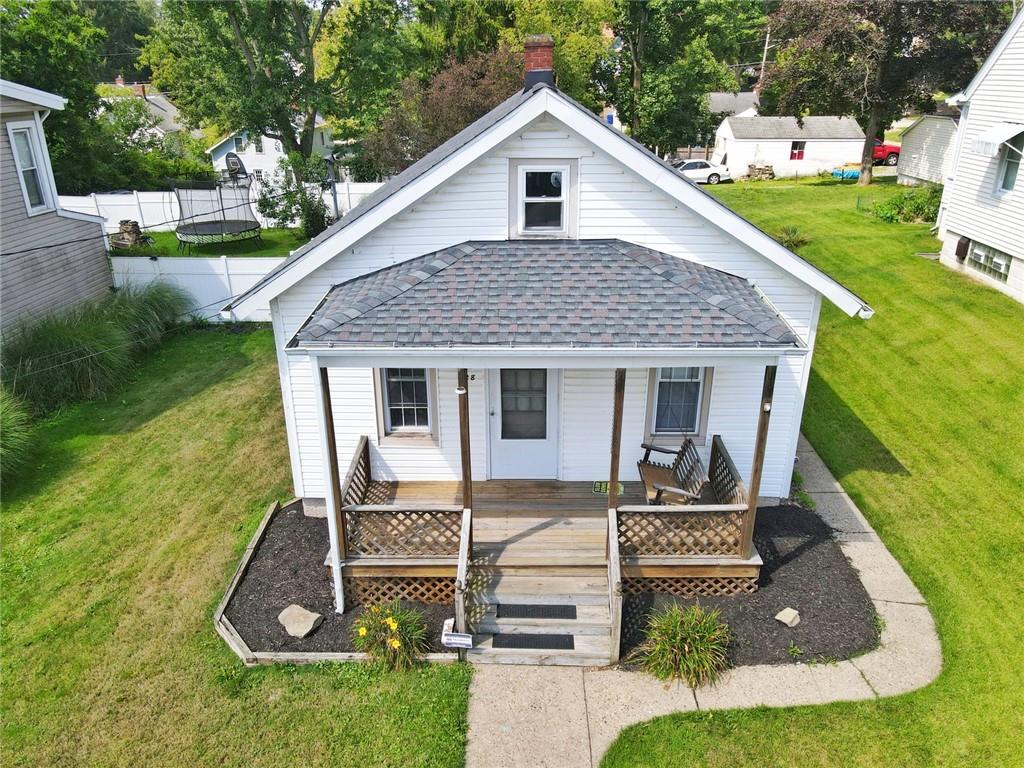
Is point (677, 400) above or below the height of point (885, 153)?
below

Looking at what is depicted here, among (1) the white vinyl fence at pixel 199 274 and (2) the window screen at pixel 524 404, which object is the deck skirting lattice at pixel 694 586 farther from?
(1) the white vinyl fence at pixel 199 274

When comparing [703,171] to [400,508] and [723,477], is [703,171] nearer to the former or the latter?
[723,477]

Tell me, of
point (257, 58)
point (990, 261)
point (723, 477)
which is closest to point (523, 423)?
point (723, 477)

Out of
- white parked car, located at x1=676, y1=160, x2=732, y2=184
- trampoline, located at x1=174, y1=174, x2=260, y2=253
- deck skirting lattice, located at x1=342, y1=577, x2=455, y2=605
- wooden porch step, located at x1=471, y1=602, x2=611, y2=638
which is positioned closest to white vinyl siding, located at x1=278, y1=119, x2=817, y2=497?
deck skirting lattice, located at x1=342, y1=577, x2=455, y2=605

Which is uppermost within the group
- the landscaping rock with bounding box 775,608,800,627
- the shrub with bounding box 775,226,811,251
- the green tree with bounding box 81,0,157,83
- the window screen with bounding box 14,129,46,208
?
the green tree with bounding box 81,0,157,83

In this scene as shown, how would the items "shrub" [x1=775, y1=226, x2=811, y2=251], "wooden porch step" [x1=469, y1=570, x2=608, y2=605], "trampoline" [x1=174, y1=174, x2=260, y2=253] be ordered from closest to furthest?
"wooden porch step" [x1=469, y1=570, x2=608, y2=605] → "shrub" [x1=775, y1=226, x2=811, y2=251] → "trampoline" [x1=174, y1=174, x2=260, y2=253]

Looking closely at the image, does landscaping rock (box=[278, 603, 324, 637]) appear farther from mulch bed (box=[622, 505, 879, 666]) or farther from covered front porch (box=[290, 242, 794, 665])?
mulch bed (box=[622, 505, 879, 666])
